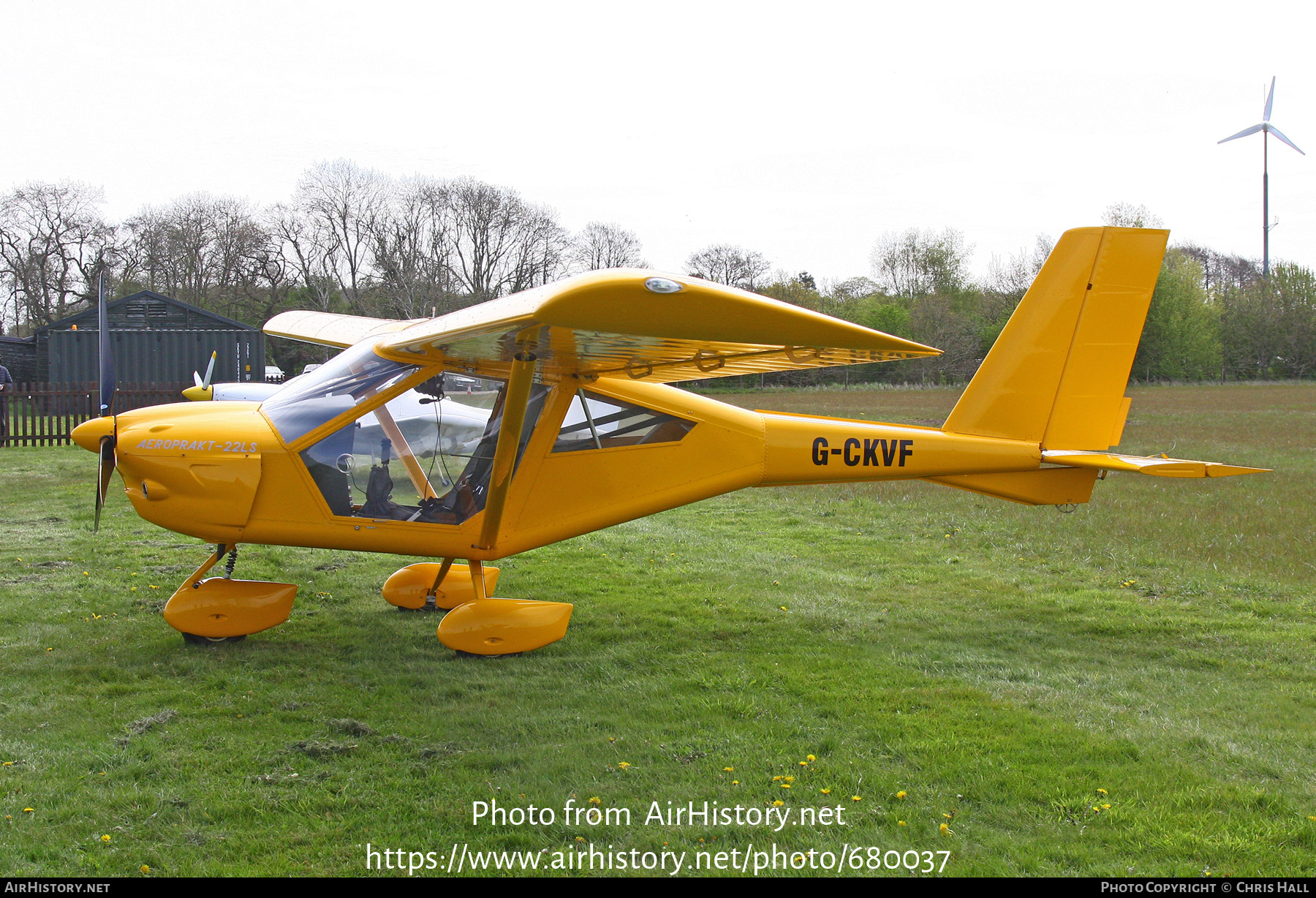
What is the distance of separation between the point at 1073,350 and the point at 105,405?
7.21 m

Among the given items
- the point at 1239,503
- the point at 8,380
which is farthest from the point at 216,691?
the point at 8,380

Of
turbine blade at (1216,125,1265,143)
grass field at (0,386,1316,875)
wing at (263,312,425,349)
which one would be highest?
turbine blade at (1216,125,1265,143)

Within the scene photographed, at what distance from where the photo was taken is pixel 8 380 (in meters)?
19.7

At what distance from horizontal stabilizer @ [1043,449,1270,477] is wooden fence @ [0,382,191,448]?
17.9m

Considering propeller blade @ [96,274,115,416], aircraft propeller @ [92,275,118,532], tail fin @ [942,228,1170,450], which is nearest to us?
aircraft propeller @ [92,275,118,532]

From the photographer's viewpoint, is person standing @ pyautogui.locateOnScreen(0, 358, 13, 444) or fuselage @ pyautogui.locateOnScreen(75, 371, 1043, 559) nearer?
fuselage @ pyautogui.locateOnScreen(75, 371, 1043, 559)

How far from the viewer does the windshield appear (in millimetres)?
5609

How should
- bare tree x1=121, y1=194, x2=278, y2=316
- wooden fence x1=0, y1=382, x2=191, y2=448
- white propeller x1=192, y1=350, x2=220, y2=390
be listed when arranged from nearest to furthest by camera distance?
white propeller x1=192, y1=350, x2=220, y2=390 → wooden fence x1=0, y1=382, x2=191, y2=448 → bare tree x1=121, y1=194, x2=278, y2=316

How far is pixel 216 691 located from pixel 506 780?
85.0 inches

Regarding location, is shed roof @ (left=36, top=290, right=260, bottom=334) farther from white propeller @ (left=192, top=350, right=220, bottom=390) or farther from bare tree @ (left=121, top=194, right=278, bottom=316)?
bare tree @ (left=121, top=194, right=278, bottom=316)

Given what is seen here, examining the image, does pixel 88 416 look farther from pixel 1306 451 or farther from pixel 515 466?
pixel 1306 451

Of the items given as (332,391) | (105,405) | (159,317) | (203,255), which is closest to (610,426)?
(332,391)

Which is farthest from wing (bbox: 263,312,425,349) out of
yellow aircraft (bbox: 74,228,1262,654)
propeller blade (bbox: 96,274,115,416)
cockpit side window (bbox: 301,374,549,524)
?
propeller blade (bbox: 96,274,115,416)

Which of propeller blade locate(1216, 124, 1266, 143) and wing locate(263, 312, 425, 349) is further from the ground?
propeller blade locate(1216, 124, 1266, 143)
